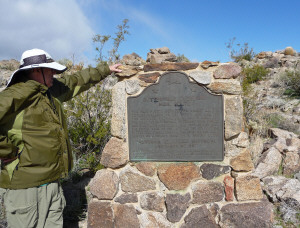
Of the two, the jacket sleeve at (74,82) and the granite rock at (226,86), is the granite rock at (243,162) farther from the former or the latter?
the jacket sleeve at (74,82)

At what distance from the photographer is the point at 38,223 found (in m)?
2.13

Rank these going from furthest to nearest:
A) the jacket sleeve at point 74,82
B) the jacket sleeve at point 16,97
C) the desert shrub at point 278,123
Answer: the desert shrub at point 278,123, the jacket sleeve at point 74,82, the jacket sleeve at point 16,97

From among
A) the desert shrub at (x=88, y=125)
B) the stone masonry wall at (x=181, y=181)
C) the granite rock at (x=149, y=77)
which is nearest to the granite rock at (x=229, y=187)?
the stone masonry wall at (x=181, y=181)

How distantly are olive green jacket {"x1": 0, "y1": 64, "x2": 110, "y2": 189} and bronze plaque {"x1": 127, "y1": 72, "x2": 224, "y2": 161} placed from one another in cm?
83

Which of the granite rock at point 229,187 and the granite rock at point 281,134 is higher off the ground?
the granite rock at point 281,134

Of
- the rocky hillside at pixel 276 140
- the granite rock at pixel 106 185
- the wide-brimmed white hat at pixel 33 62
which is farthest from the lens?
the rocky hillside at pixel 276 140

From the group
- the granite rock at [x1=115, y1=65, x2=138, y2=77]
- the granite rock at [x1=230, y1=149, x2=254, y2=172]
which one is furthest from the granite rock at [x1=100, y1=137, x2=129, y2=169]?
the granite rock at [x1=230, y1=149, x2=254, y2=172]

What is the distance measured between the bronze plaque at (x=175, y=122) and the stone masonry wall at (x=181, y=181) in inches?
2.7

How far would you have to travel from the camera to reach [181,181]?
2.65m

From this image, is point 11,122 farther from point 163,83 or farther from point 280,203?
point 280,203

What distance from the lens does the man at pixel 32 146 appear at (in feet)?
6.34

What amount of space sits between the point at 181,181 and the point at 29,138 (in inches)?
61.3

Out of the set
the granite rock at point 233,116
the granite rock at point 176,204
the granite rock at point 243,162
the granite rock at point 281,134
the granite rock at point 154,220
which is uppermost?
the granite rock at point 233,116

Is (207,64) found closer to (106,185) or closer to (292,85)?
(106,185)
